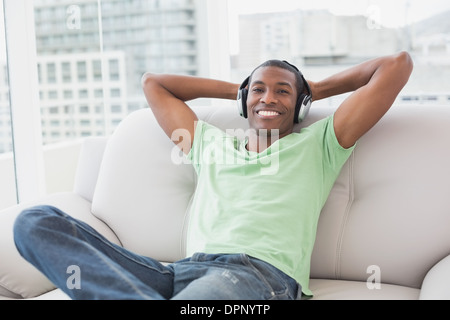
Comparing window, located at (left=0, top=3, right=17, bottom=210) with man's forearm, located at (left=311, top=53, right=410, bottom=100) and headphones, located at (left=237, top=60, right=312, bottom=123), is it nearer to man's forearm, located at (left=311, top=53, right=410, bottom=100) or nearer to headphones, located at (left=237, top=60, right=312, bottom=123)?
headphones, located at (left=237, top=60, right=312, bottom=123)

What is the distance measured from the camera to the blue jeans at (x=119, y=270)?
106 centimetres

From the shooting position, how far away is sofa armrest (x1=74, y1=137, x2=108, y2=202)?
186 cm

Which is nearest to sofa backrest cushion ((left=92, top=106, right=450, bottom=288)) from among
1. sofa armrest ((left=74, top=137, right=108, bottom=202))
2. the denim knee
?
sofa armrest ((left=74, top=137, right=108, bottom=202))

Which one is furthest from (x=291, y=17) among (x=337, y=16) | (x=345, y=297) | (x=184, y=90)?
(x=345, y=297)

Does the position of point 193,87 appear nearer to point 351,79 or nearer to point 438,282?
point 351,79

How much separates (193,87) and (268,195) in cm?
56

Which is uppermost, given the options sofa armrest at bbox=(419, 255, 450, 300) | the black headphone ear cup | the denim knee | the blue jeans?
the black headphone ear cup

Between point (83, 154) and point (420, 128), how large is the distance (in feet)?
3.69

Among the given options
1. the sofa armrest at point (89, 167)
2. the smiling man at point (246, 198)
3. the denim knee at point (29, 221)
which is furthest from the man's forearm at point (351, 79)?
the denim knee at point (29, 221)

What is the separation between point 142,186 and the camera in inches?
67.4

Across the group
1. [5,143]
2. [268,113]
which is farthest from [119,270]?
[5,143]

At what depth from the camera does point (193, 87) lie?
182 centimetres

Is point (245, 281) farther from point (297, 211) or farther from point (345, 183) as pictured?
point (345, 183)

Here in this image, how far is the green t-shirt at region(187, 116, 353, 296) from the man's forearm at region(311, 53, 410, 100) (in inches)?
6.4
